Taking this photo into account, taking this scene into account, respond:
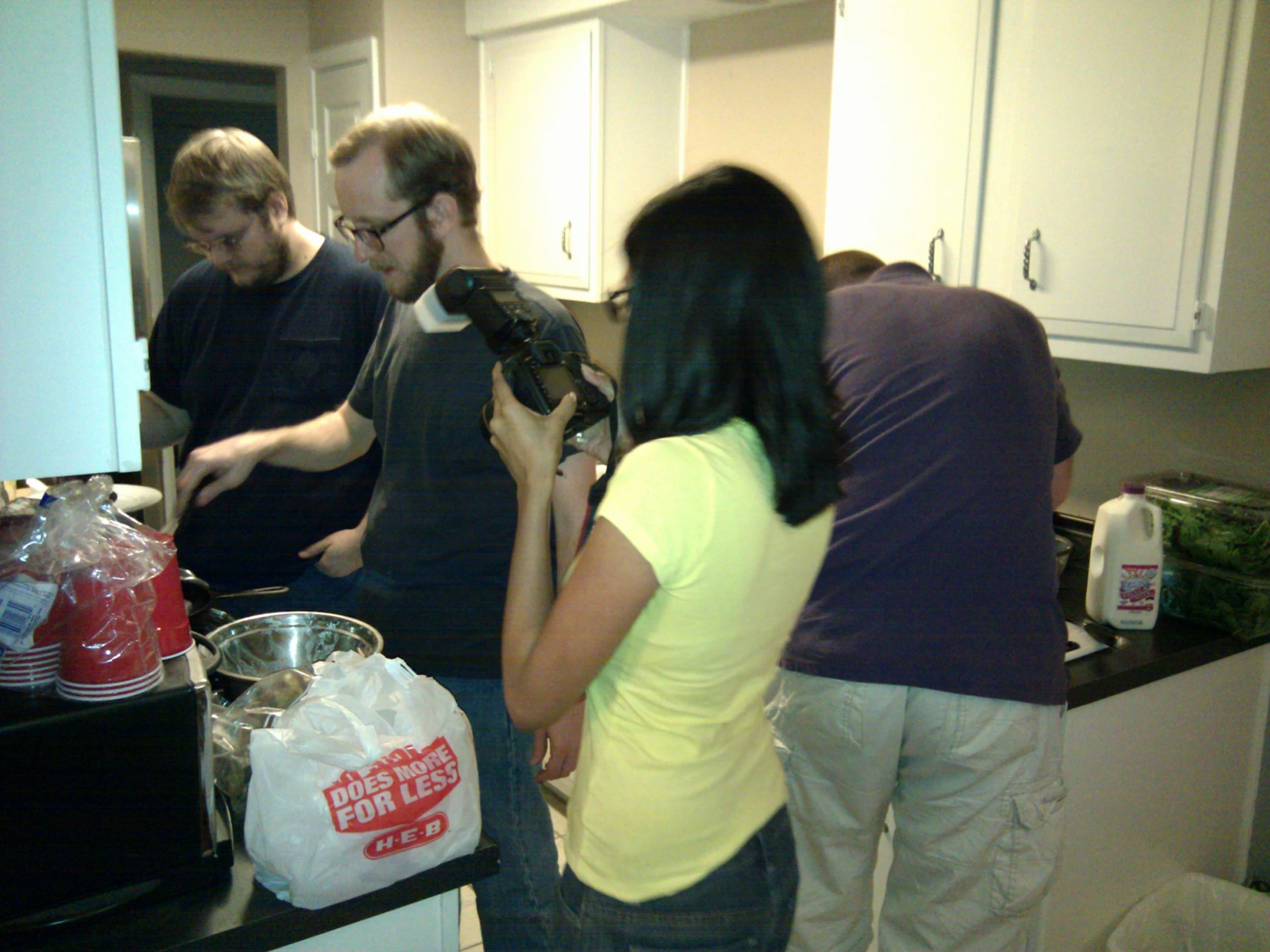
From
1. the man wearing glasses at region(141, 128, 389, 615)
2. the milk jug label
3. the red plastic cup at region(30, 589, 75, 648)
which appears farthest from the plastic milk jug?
the red plastic cup at region(30, 589, 75, 648)

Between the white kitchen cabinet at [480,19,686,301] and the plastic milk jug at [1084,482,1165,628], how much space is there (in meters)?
1.44

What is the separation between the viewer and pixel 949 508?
133 cm

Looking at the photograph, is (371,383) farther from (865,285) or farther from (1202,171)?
(1202,171)

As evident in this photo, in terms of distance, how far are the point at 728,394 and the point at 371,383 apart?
0.98m

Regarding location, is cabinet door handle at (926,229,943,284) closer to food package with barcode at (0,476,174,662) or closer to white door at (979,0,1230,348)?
white door at (979,0,1230,348)

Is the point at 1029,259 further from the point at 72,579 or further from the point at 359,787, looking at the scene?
the point at 72,579

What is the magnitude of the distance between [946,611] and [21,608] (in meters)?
1.03

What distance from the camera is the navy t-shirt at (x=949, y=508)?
1327 mm

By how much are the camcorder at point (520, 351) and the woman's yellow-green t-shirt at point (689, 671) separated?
0.60ft

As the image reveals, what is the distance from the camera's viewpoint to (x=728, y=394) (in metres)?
0.88

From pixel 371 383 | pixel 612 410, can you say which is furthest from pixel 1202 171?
pixel 371 383

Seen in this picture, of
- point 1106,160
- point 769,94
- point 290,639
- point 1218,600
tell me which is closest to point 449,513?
point 290,639

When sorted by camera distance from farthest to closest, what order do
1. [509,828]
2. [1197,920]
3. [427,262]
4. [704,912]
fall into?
1. [1197,920]
2. [427,262]
3. [509,828]
4. [704,912]

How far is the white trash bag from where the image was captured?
1.75 meters
